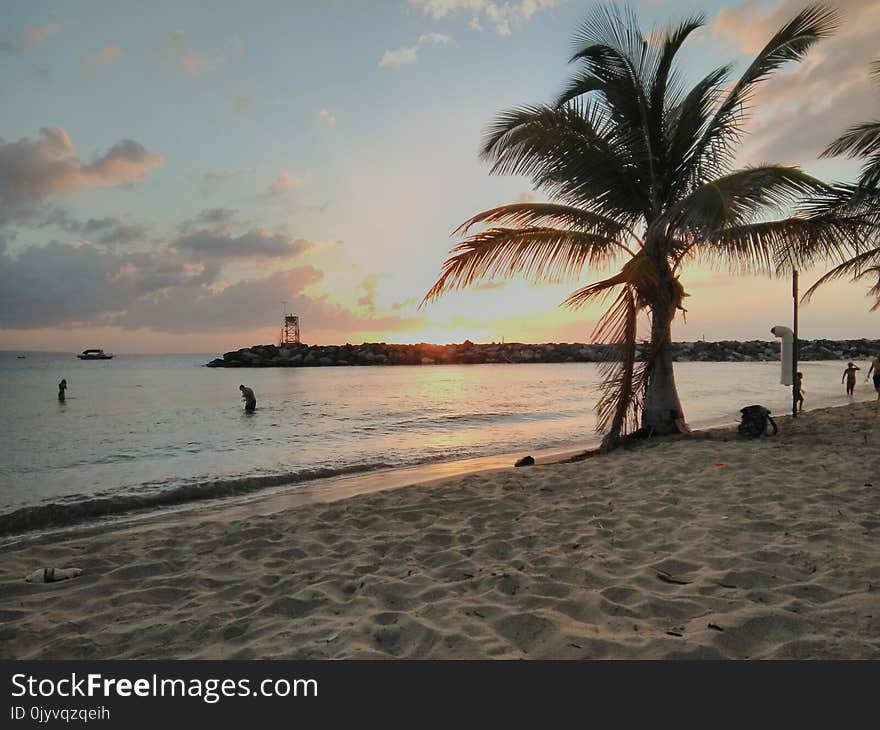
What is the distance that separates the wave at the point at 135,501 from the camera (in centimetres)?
751

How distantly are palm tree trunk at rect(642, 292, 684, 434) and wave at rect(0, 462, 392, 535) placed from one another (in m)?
5.91

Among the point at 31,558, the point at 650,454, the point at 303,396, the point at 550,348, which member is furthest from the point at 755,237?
the point at 550,348

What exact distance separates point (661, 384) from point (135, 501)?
941cm

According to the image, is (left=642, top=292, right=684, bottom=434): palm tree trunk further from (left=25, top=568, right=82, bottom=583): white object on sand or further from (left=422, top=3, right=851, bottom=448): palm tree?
(left=25, top=568, right=82, bottom=583): white object on sand

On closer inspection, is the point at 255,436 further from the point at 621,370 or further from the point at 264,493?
the point at 621,370

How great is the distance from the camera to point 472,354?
81.1m

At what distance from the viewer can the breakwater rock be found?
77812 mm

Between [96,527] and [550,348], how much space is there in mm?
77156

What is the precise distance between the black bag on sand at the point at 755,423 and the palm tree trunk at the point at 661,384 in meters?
1.07

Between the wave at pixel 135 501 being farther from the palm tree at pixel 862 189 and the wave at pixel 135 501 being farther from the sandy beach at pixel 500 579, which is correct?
the palm tree at pixel 862 189

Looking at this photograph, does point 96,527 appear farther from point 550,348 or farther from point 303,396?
point 550,348

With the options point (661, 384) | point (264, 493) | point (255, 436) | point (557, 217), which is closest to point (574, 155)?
point (557, 217)

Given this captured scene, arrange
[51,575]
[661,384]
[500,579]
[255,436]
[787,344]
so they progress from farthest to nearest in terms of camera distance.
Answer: [255,436]
[787,344]
[661,384]
[51,575]
[500,579]
